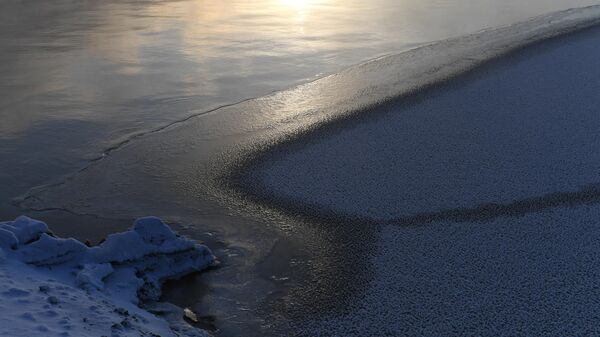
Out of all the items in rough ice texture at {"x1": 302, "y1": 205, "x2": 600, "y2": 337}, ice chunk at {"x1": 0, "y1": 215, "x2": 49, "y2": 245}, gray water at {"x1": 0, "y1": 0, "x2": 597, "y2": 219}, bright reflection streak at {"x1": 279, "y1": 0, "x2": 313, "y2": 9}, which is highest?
ice chunk at {"x1": 0, "y1": 215, "x2": 49, "y2": 245}

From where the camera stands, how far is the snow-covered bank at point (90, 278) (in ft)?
12.9

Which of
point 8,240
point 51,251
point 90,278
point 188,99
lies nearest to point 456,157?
point 188,99

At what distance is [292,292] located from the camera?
16.0 ft

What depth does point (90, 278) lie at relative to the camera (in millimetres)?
4645

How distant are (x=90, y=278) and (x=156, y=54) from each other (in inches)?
308

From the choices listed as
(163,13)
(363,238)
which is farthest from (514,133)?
(163,13)

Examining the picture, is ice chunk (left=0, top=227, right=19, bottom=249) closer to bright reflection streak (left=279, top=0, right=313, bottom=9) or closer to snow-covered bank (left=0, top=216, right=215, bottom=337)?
snow-covered bank (left=0, top=216, right=215, bottom=337)

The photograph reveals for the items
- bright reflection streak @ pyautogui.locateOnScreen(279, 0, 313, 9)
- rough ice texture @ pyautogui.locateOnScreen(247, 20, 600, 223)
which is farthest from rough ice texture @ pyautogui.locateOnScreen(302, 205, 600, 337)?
bright reflection streak @ pyautogui.locateOnScreen(279, 0, 313, 9)

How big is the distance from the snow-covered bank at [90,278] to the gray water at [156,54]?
4.56 feet

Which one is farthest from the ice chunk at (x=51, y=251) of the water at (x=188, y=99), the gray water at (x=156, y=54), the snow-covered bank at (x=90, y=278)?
the gray water at (x=156, y=54)

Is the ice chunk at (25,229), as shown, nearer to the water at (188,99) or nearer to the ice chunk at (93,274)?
the ice chunk at (93,274)

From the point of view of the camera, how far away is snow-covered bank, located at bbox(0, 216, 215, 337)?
3924 mm

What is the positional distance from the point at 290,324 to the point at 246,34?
10140 mm

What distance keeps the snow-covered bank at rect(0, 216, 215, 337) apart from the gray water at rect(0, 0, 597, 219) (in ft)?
4.56
